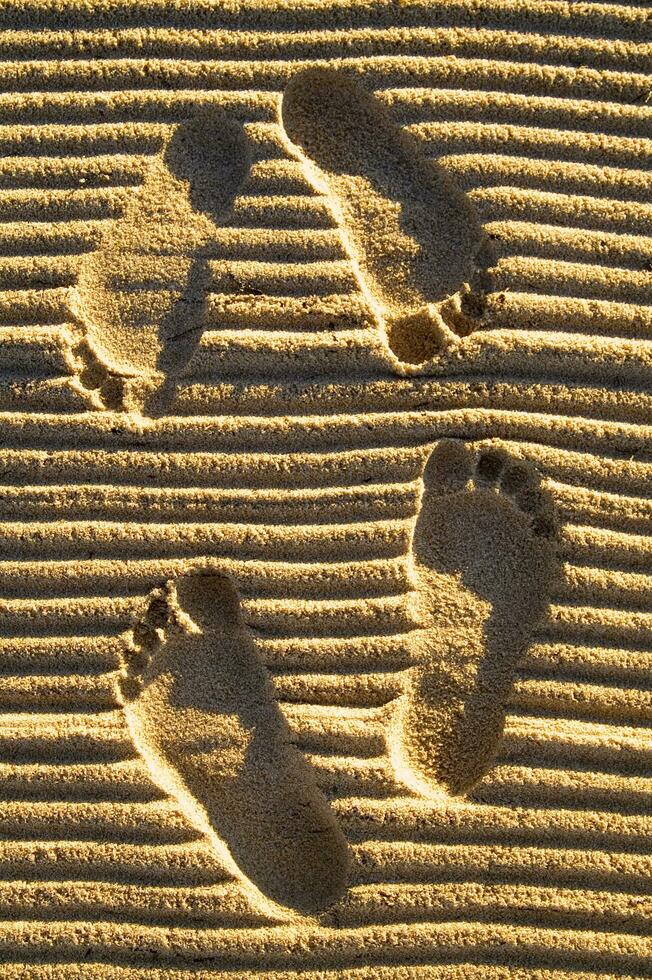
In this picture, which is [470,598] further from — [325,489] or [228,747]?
[228,747]

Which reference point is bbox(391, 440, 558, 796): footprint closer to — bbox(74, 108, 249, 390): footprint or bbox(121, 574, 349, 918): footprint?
bbox(121, 574, 349, 918): footprint

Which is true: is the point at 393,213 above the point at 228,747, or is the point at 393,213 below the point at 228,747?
above

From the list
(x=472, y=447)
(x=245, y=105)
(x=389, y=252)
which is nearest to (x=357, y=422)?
(x=472, y=447)

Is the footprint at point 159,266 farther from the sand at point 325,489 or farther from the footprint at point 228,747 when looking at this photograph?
the footprint at point 228,747

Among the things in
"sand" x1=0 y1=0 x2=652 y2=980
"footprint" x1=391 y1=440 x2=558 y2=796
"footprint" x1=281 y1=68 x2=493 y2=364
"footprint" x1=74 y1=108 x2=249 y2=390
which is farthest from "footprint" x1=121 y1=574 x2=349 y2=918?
"footprint" x1=281 y1=68 x2=493 y2=364

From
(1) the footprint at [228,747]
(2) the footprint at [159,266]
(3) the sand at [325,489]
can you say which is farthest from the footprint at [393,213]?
(1) the footprint at [228,747]

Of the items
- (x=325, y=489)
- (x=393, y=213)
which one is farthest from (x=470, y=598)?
(x=393, y=213)

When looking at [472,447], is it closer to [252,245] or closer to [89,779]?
[252,245]
